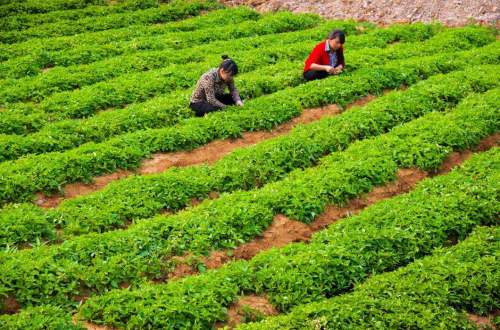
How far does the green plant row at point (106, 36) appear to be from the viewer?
22.8 metres

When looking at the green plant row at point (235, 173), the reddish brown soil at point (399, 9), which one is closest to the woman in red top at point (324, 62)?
the green plant row at point (235, 173)

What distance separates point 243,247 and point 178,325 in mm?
2776

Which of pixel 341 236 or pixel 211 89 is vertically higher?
pixel 211 89

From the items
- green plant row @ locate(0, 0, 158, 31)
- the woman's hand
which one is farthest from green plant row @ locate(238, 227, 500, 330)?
green plant row @ locate(0, 0, 158, 31)

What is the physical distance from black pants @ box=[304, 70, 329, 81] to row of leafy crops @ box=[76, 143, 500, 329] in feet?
23.5

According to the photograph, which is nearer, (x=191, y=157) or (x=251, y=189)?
(x=251, y=189)

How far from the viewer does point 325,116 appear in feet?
60.1

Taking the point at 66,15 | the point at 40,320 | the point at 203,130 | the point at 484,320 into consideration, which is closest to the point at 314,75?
the point at 203,130

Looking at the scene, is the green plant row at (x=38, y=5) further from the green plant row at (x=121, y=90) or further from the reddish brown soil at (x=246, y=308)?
the reddish brown soil at (x=246, y=308)

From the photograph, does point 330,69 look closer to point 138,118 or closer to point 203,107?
point 203,107

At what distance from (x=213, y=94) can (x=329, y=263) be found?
742 centimetres

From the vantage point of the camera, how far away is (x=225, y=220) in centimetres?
1267

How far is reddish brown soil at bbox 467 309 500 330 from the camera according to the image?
10.8 meters

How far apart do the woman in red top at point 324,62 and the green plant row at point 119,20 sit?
990 cm
